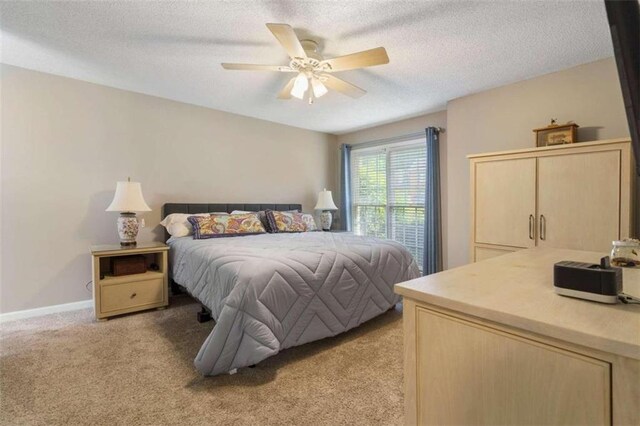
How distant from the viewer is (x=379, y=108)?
12.8 feet

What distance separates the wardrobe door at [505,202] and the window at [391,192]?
1401 millimetres

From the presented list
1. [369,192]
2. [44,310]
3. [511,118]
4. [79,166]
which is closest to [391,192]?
[369,192]

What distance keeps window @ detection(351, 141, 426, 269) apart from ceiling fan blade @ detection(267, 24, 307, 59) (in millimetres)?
2777

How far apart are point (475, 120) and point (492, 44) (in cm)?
121

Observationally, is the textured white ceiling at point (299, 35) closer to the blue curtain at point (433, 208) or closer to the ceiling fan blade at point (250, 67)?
the ceiling fan blade at point (250, 67)

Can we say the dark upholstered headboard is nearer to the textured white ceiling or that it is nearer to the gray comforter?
the gray comforter

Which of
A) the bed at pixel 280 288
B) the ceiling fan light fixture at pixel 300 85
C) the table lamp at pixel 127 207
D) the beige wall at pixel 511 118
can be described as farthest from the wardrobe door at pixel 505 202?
the table lamp at pixel 127 207

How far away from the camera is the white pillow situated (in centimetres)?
335

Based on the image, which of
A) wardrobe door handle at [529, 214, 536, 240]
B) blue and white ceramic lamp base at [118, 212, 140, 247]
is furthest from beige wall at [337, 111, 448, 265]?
blue and white ceramic lamp base at [118, 212, 140, 247]

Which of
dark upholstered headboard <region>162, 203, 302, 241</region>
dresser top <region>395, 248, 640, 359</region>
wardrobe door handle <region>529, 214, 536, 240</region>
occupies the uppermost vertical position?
dark upholstered headboard <region>162, 203, 302, 241</region>

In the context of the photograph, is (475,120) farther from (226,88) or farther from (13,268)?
(13,268)

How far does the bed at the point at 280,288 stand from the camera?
5.87 feet

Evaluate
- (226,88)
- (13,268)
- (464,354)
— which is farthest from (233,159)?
(464,354)

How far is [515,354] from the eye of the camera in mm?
656
